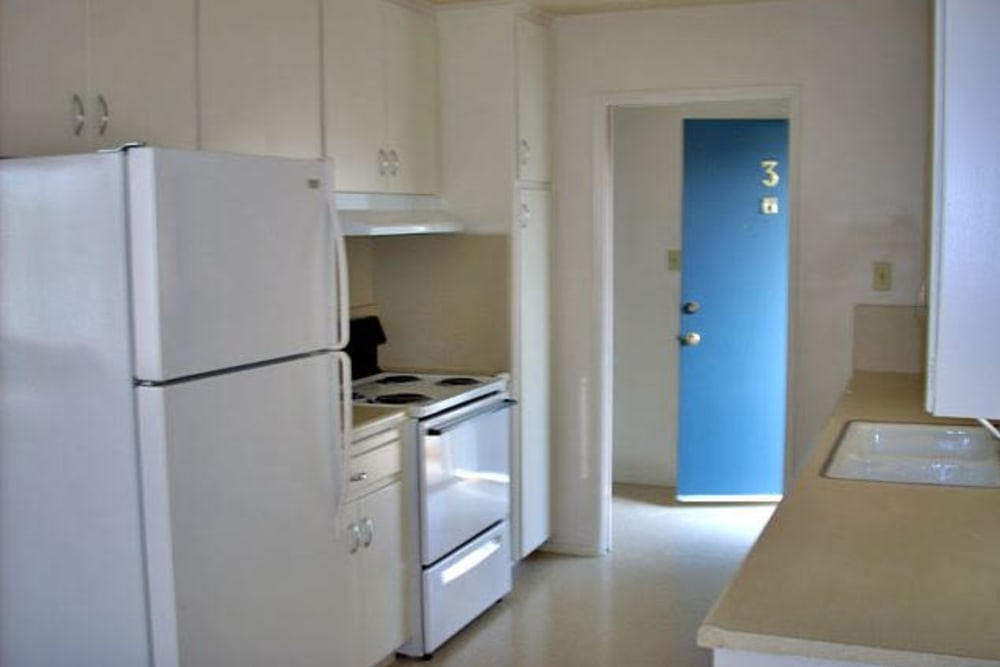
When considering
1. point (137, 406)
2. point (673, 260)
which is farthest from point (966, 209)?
point (673, 260)

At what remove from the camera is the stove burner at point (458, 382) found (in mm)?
4137

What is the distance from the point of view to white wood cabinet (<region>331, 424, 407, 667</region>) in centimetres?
321

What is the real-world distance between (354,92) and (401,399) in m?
1.04

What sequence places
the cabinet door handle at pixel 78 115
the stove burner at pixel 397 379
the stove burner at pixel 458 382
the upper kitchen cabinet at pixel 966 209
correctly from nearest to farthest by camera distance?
the upper kitchen cabinet at pixel 966 209
the cabinet door handle at pixel 78 115
the stove burner at pixel 458 382
the stove burner at pixel 397 379

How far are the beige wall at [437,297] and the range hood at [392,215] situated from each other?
0.49 feet

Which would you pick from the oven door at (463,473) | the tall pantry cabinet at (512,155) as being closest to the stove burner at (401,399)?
the oven door at (463,473)

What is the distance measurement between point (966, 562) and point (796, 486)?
0.63m

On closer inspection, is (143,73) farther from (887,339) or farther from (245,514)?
(887,339)

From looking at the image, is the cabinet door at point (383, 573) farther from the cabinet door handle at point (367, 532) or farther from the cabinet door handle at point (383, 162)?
the cabinet door handle at point (383, 162)

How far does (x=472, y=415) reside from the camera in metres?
3.95

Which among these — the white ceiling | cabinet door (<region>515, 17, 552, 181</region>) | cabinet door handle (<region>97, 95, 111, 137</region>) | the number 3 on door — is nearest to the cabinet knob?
cabinet door (<region>515, 17, 552, 181</region>)

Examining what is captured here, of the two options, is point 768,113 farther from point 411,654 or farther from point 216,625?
point 216,625

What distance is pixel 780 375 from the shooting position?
224 inches

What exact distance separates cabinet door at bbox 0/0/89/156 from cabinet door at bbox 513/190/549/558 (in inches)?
83.0
